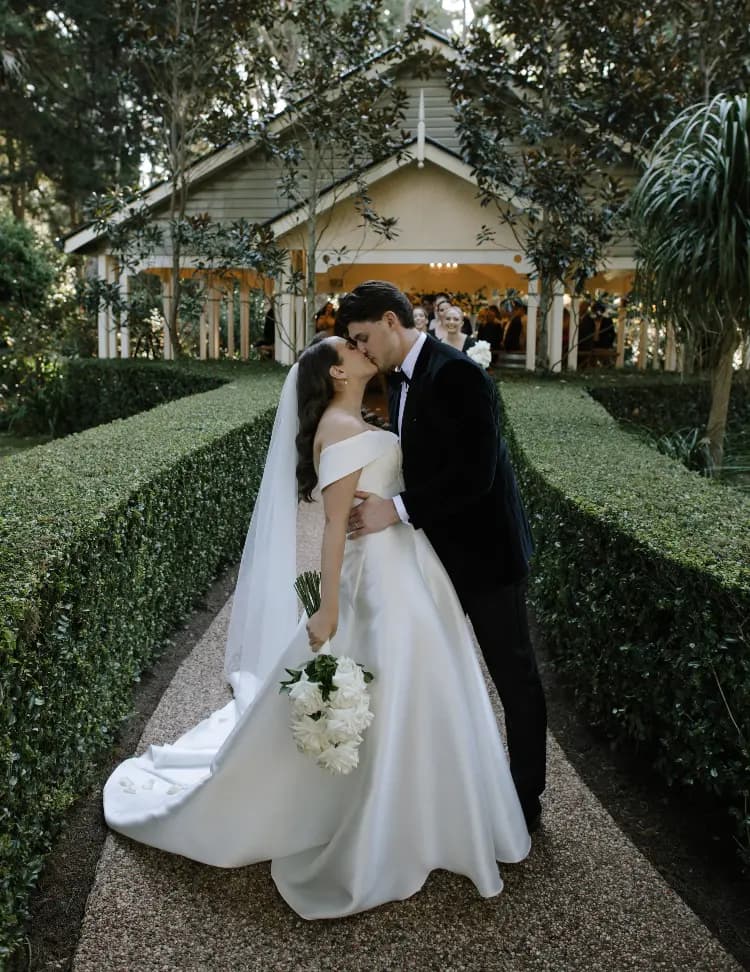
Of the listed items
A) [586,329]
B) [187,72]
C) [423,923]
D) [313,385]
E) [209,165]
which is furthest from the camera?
[586,329]

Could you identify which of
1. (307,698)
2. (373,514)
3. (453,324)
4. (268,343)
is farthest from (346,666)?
(268,343)

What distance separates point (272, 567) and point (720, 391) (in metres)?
5.70

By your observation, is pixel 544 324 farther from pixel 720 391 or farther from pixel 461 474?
pixel 461 474

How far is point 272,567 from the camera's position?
3711 mm

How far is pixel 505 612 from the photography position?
328cm

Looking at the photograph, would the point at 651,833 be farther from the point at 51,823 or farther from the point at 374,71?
the point at 374,71

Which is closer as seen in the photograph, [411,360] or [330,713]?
[330,713]

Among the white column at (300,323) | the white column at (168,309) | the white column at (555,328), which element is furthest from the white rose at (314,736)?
the white column at (168,309)

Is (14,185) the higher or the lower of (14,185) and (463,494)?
the higher

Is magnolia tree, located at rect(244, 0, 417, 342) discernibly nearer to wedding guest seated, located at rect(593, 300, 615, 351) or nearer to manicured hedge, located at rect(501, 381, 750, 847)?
wedding guest seated, located at rect(593, 300, 615, 351)

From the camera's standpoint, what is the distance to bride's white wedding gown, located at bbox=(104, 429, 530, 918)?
118 inches

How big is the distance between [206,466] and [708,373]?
1022 cm

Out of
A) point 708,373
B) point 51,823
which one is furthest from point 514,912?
point 708,373

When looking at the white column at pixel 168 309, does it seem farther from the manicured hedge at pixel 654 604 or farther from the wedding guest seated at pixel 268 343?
the manicured hedge at pixel 654 604
